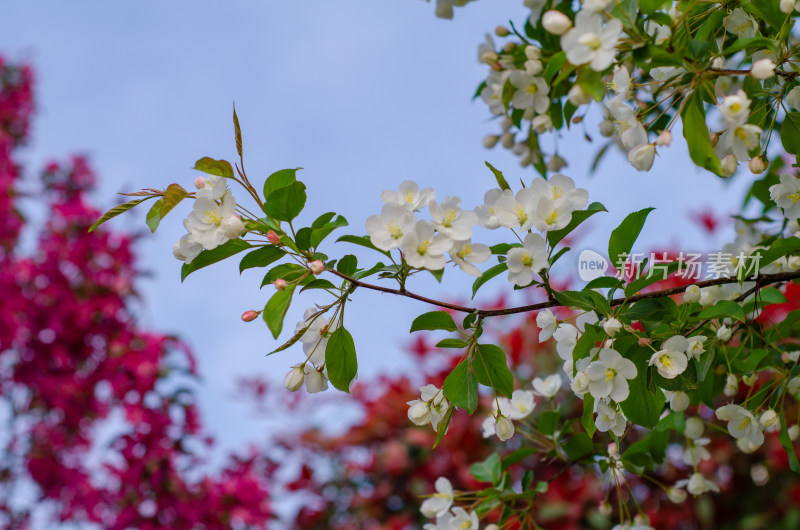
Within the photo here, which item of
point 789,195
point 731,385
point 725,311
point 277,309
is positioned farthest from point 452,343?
point 789,195

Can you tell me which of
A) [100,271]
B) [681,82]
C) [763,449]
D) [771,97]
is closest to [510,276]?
[681,82]

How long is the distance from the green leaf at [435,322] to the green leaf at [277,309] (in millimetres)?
174

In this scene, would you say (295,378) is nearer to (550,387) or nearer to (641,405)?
(641,405)

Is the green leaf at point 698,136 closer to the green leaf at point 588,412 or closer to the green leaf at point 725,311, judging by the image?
the green leaf at point 725,311

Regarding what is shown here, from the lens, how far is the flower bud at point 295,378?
890 millimetres

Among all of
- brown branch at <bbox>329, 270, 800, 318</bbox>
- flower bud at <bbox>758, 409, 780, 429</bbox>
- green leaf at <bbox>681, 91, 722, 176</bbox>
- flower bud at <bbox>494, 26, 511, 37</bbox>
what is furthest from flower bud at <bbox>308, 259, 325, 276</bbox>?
flower bud at <bbox>494, 26, 511, 37</bbox>

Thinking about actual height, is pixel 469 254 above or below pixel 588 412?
above

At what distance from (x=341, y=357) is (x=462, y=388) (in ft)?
0.52

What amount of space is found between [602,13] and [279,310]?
0.48 m

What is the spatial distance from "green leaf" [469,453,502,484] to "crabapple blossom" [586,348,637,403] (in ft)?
1.41

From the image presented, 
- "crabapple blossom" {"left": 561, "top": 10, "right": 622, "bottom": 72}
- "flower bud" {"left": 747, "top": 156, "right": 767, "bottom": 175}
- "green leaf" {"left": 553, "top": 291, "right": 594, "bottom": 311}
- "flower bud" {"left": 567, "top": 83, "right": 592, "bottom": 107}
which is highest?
"crabapple blossom" {"left": 561, "top": 10, "right": 622, "bottom": 72}

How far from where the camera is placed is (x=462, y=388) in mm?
894

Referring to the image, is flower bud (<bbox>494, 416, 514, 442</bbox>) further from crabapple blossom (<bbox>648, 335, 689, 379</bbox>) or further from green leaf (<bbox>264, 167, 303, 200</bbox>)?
green leaf (<bbox>264, 167, 303, 200</bbox>)

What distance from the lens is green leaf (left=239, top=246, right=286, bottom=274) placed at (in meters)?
0.84
